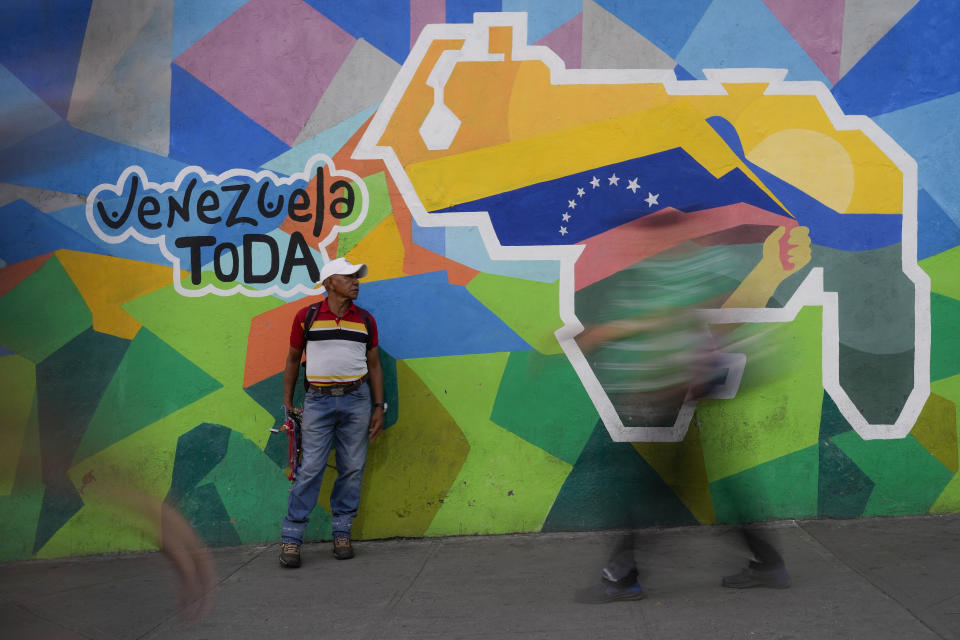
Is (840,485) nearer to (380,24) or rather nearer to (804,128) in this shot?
(804,128)

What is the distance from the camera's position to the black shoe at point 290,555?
489 cm

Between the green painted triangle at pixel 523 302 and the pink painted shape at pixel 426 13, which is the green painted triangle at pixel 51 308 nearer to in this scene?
the green painted triangle at pixel 523 302

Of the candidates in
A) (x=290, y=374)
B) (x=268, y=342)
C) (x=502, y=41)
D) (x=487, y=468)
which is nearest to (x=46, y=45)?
(x=268, y=342)

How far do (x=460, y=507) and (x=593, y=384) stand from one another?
122 cm

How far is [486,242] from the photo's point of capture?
208 inches

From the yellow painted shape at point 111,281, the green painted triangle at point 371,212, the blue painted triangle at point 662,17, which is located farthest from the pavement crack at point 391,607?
the blue painted triangle at point 662,17

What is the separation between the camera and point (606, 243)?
5.27 m

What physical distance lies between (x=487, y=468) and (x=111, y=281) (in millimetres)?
2860

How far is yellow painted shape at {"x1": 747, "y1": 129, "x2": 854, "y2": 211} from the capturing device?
17.3 ft

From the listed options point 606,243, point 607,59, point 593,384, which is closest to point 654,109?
point 607,59

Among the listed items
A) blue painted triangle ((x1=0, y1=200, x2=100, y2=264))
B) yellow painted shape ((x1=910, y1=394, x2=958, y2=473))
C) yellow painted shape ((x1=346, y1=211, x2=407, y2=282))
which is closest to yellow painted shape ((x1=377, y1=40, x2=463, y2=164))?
yellow painted shape ((x1=346, y1=211, x2=407, y2=282))

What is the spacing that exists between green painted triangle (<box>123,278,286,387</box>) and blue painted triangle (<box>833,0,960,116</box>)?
424 centimetres

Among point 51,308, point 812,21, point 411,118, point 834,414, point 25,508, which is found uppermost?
point 812,21

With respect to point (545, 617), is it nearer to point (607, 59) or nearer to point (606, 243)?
point (606, 243)
